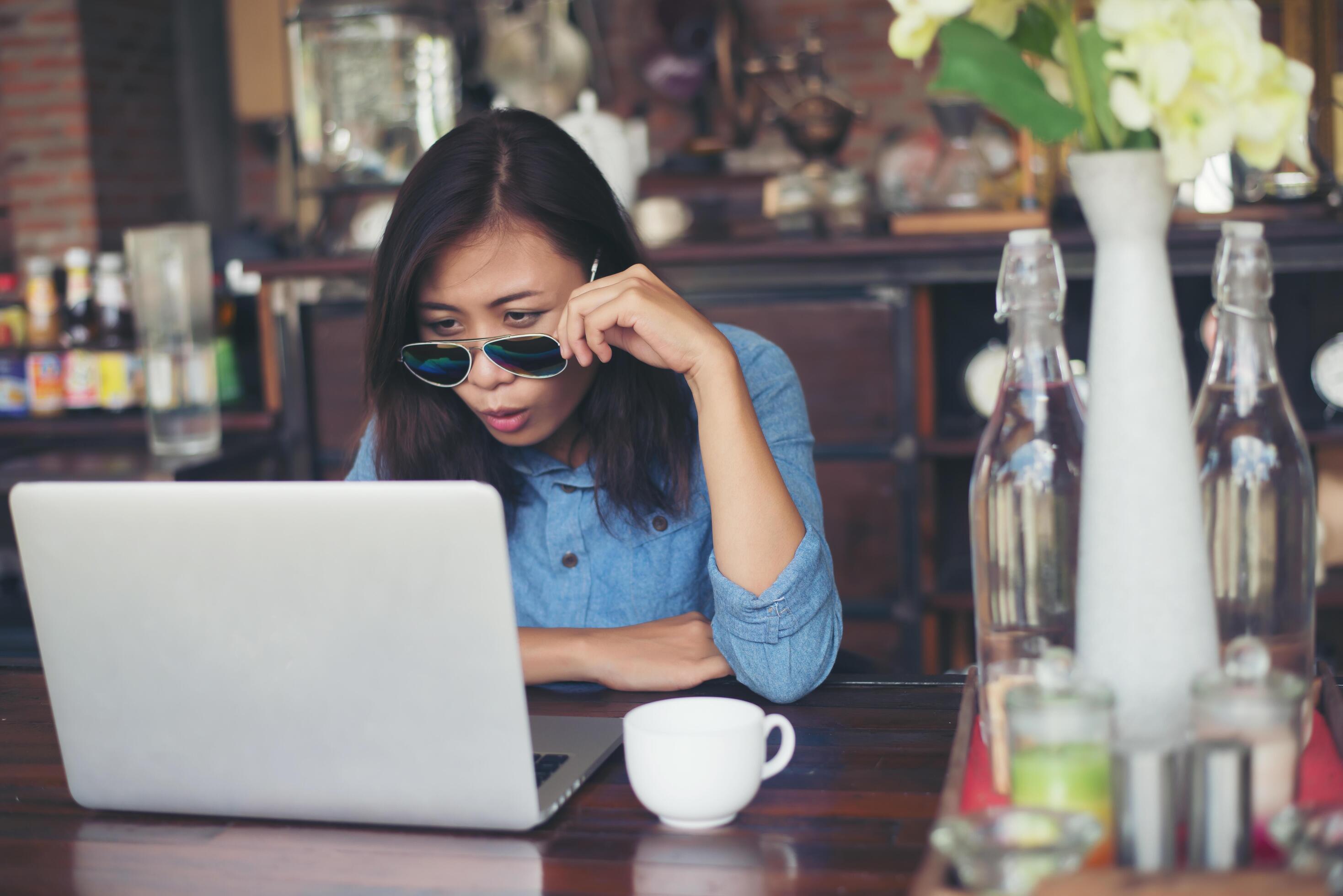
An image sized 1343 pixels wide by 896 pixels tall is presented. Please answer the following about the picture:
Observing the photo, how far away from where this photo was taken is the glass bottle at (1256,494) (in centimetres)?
75

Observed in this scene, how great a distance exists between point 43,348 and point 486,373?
2.02 meters

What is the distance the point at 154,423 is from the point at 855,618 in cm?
144

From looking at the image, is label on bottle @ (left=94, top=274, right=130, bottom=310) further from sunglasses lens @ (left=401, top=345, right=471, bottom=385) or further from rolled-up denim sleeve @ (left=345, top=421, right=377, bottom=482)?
sunglasses lens @ (left=401, top=345, right=471, bottom=385)

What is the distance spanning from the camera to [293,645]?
0.79 meters

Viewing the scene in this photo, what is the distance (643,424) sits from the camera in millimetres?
1386

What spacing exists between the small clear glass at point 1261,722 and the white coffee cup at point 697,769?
0.91 feet

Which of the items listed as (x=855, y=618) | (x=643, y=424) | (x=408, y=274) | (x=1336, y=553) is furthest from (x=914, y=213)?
(x=408, y=274)

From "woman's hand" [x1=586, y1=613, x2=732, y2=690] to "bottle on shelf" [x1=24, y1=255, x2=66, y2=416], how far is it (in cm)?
213

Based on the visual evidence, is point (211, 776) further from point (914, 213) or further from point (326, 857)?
point (914, 213)

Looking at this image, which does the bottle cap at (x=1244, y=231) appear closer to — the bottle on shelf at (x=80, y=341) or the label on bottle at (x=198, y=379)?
the label on bottle at (x=198, y=379)

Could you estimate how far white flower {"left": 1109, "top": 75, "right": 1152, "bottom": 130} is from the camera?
0.64 m

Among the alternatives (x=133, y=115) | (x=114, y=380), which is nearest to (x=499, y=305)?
(x=114, y=380)

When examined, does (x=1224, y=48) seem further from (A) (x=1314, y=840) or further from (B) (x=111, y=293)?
(B) (x=111, y=293)

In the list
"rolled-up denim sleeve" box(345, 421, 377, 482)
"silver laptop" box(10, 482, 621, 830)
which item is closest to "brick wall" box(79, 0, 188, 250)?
"rolled-up denim sleeve" box(345, 421, 377, 482)
